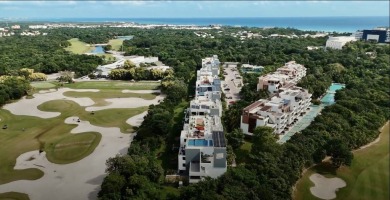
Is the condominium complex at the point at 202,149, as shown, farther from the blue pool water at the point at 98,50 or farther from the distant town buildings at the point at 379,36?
the distant town buildings at the point at 379,36

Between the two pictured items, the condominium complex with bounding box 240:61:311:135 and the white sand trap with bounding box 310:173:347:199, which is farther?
the condominium complex with bounding box 240:61:311:135

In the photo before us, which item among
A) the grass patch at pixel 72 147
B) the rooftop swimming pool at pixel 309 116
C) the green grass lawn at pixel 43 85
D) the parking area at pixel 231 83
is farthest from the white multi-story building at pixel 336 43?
the grass patch at pixel 72 147

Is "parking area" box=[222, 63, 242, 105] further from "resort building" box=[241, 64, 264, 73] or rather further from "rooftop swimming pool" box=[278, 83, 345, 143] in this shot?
"rooftop swimming pool" box=[278, 83, 345, 143]

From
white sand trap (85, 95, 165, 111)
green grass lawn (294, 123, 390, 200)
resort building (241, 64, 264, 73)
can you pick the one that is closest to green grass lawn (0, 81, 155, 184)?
white sand trap (85, 95, 165, 111)

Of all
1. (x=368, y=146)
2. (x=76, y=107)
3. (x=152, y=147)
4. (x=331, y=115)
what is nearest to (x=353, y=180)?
(x=368, y=146)

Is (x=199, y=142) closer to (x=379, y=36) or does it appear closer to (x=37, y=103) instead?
(x=37, y=103)

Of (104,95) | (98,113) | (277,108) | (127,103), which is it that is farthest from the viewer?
(104,95)

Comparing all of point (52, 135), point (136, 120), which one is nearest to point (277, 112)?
point (136, 120)
